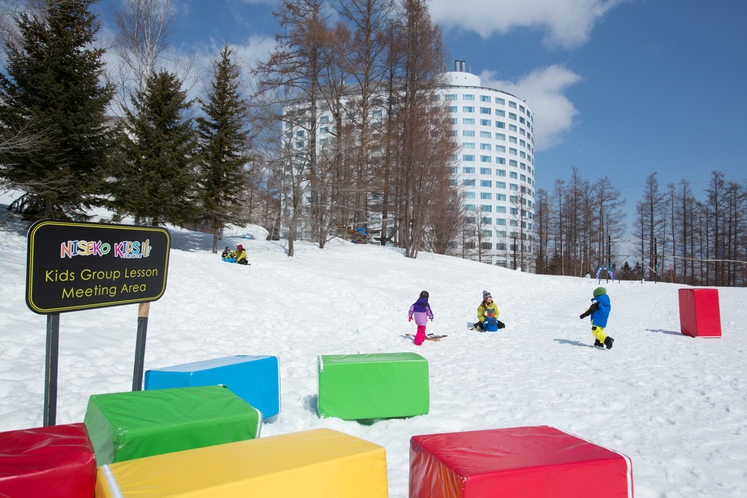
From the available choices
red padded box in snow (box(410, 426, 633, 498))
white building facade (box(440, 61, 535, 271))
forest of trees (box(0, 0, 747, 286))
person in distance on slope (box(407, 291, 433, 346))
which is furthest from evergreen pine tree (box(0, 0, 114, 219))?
white building facade (box(440, 61, 535, 271))

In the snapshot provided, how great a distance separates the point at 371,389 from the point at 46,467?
3.72 meters

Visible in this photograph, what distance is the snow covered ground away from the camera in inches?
183

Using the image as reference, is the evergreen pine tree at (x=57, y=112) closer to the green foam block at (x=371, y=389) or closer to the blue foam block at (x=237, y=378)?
the blue foam block at (x=237, y=378)

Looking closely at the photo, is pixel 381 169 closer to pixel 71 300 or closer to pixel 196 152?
pixel 196 152

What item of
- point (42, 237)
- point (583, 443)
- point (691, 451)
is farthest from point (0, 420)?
point (691, 451)

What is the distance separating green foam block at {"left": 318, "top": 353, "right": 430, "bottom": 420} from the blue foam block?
58 cm

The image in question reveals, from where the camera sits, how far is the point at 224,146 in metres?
26.5

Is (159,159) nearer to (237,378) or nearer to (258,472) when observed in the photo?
(237,378)

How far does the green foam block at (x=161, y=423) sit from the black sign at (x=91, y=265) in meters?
0.94

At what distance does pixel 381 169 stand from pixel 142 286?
2960 cm

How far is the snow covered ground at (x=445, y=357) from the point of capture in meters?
4.66

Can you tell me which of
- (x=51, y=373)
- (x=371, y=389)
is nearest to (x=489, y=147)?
(x=371, y=389)

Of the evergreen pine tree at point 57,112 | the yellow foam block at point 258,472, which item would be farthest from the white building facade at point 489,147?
the yellow foam block at point 258,472

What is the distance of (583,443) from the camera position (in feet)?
8.38
